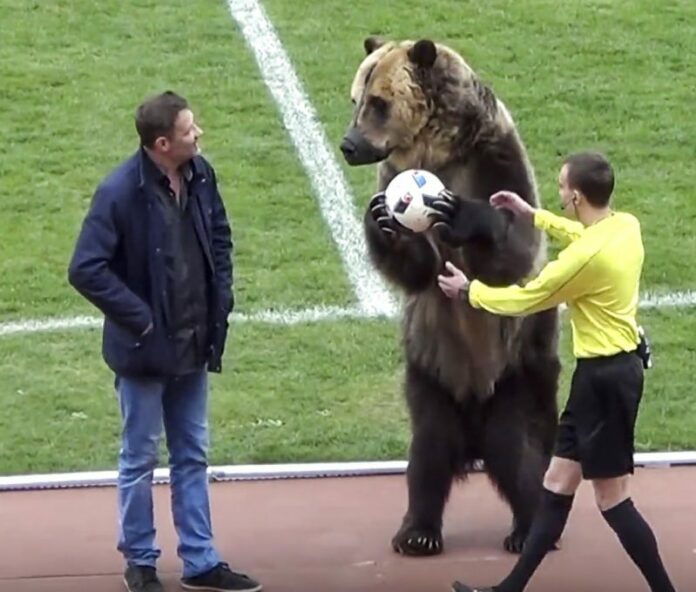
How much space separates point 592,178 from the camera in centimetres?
612

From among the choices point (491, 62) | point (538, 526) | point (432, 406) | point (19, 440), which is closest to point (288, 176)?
point (491, 62)

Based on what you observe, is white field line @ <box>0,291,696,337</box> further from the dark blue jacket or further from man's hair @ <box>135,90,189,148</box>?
man's hair @ <box>135,90,189,148</box>

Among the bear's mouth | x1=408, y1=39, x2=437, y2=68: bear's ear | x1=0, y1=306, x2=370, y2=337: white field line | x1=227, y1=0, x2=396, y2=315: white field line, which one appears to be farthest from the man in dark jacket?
x1=0, y1=306, x2=370, y2=337: white field line

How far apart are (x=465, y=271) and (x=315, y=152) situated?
605cm

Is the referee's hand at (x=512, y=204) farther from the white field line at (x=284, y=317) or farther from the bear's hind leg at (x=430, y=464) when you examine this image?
the white field line at (x=284, y=317)

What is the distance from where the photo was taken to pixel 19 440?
27.5 ft

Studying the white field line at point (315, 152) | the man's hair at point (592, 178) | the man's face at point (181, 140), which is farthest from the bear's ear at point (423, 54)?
the white field line at point (315, 152)

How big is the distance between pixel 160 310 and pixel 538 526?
156cm

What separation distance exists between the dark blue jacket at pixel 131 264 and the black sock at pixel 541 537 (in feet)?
4.70

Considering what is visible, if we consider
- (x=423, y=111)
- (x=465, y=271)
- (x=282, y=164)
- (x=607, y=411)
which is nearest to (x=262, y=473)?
(x=465, y=271)

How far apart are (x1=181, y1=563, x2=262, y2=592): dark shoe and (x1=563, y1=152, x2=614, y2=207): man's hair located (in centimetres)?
193

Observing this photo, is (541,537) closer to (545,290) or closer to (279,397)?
(545,290)

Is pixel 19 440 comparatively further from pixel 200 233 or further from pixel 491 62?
pixel 491 62

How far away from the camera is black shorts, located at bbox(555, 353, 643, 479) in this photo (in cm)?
613
